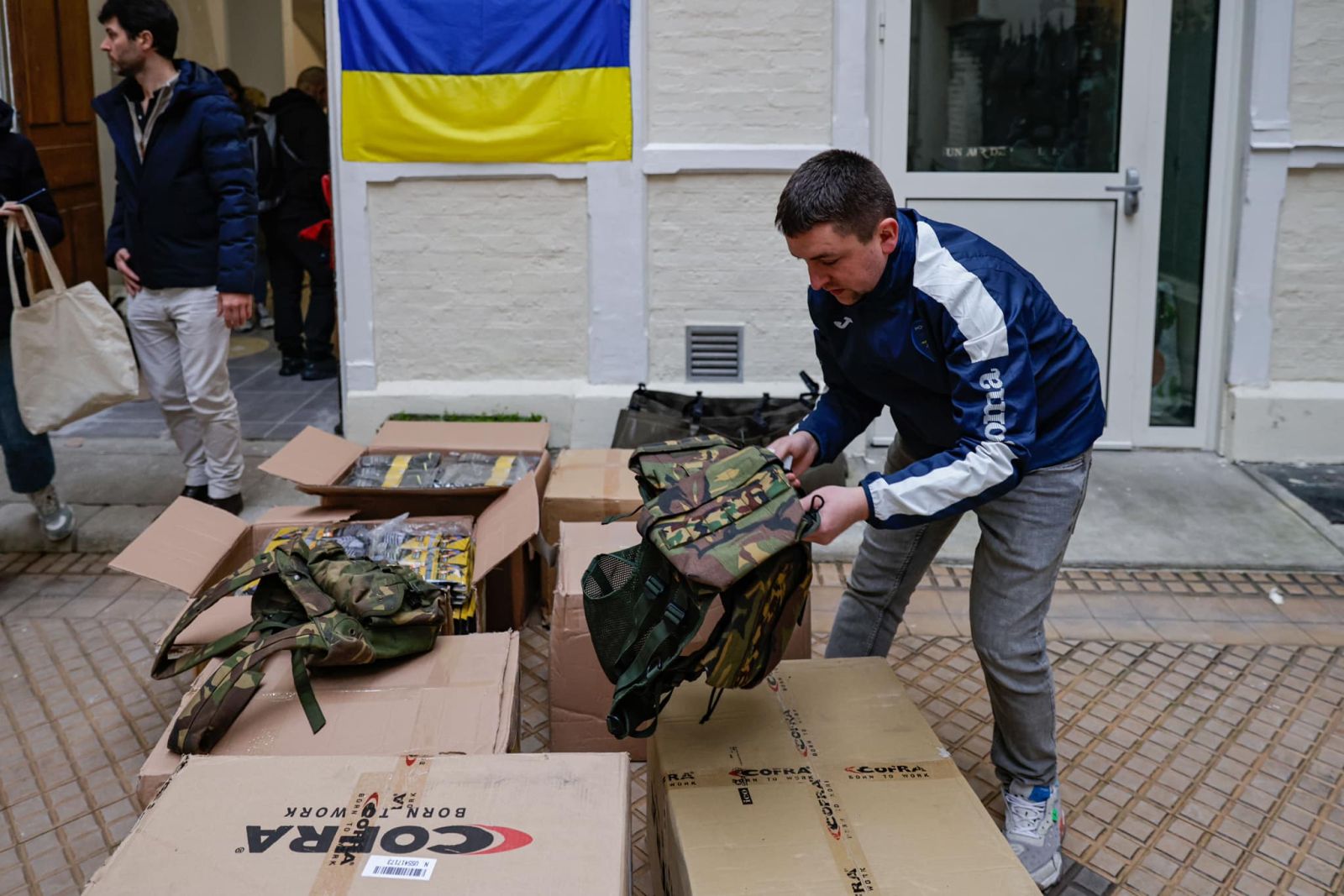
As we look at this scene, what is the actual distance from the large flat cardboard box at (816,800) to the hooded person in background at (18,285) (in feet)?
11.3

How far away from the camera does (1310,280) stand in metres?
6.14

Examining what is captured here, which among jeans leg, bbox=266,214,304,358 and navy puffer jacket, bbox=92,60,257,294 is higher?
navy puffer jacket, bbox=92,60,257,294

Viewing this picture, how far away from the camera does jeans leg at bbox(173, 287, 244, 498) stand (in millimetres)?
5281

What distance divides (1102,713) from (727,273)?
9.75 feet

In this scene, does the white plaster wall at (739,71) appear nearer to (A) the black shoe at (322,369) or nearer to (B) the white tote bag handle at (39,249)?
(B) the white tote bag handle at (39,249)

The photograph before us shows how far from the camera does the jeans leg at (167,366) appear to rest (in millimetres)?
5312

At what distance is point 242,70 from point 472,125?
768 cm

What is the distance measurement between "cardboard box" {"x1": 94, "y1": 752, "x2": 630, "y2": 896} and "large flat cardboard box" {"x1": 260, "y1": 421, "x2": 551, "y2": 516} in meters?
2.12

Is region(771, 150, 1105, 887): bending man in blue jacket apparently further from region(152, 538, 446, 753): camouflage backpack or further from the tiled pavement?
region(152, 538, 446, 753): camouflage backpack

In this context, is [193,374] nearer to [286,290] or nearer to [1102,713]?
[286,290]

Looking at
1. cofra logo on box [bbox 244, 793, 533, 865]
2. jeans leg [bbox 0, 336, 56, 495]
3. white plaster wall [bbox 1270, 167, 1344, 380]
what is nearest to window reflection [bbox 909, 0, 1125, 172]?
white plaster wall [bbox 1270, 167, 1344, 380]

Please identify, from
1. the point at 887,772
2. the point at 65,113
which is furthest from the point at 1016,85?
the point at 65,113

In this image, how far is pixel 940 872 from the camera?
7.35 ft

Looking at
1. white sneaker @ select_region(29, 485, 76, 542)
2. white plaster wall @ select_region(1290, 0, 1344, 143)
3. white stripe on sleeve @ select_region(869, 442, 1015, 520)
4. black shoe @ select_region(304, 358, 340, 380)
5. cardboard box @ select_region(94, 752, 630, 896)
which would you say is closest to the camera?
cardboard box @ select_region(94, 752, 630, 896)
